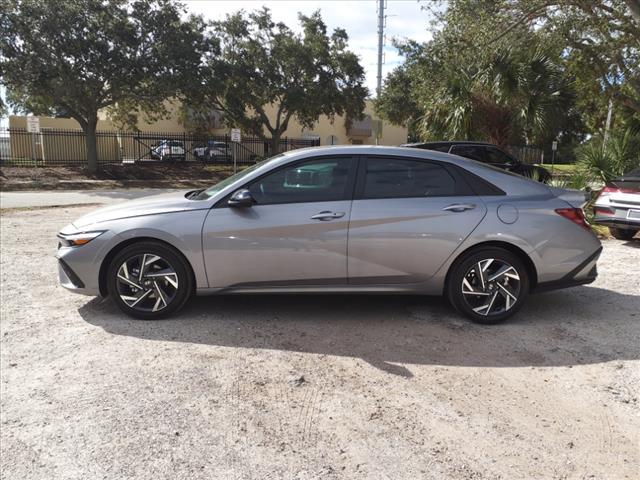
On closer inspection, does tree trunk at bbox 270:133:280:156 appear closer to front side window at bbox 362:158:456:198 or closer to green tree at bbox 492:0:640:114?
green tree at bbox 492:0:640:114

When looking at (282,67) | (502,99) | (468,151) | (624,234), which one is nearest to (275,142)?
(282,67)

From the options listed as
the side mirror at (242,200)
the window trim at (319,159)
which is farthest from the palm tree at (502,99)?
the side mirror at (242,200)

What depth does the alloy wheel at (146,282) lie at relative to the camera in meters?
4.53

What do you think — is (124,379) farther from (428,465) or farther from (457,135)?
(457,135)

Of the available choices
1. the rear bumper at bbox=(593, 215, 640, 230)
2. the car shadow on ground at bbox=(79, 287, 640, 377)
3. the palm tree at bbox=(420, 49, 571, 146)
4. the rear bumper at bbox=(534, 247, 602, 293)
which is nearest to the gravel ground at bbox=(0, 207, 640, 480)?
the car shadow on ground at bbox=(79, 287, 640, 377)

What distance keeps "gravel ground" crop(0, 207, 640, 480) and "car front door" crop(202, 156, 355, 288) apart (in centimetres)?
46

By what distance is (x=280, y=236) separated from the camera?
4.46 metres

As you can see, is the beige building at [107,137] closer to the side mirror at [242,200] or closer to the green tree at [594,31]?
the green tree at [594,31]

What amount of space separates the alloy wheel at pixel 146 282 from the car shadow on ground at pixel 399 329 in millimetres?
182

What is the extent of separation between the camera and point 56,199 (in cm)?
1630

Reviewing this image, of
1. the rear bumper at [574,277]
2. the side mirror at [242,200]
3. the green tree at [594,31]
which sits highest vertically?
the green tree at [594,31]

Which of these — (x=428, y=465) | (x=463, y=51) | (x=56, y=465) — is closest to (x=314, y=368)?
(x=428, y=465)

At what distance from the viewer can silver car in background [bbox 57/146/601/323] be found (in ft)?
14.7

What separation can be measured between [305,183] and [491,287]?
1.87 metres
